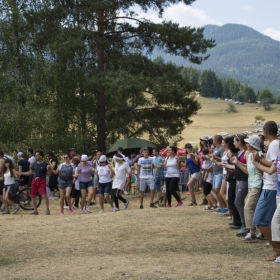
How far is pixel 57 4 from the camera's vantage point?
23547mm

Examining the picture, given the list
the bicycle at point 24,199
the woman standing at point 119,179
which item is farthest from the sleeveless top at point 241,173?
the bicycle at point 24,199

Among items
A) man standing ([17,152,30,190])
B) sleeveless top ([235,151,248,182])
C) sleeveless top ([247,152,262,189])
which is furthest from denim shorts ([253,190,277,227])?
man standing ([17,152,30,190])

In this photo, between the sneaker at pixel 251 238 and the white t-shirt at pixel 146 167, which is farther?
the white t-shirt at pixel 146 167

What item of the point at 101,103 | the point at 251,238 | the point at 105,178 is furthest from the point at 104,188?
the point at 101,103

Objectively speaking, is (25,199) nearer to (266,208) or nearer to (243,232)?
(243,232)

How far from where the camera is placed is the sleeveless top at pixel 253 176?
8.55m

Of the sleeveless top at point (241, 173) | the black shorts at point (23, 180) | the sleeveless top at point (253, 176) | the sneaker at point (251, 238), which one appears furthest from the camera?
the black shorts at point (23, 180)

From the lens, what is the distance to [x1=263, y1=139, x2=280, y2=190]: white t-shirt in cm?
709

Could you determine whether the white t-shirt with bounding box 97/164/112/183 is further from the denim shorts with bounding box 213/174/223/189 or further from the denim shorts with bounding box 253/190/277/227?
the denim shorts with bounding box 253/190/277/227

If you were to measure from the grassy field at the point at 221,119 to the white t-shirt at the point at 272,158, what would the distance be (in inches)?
2874

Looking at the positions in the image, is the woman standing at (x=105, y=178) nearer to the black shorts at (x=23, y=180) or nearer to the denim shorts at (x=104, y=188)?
the denim shorts at (x=104, y=188)

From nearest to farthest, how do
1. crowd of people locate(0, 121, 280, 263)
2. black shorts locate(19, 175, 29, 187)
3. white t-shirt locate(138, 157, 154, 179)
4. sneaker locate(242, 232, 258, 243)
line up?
crowd of people locate(0, 121, 280, 263) < sneaker locate(242, 232, 258, 243) < white t-shirt locate(138, 157, 154, 179) < black shorts locate(19, 175, 29, 187)

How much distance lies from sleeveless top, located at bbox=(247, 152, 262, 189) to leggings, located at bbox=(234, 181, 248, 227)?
1.87 feet

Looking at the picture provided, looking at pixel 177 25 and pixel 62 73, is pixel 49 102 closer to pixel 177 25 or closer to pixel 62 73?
pixel 62 73
